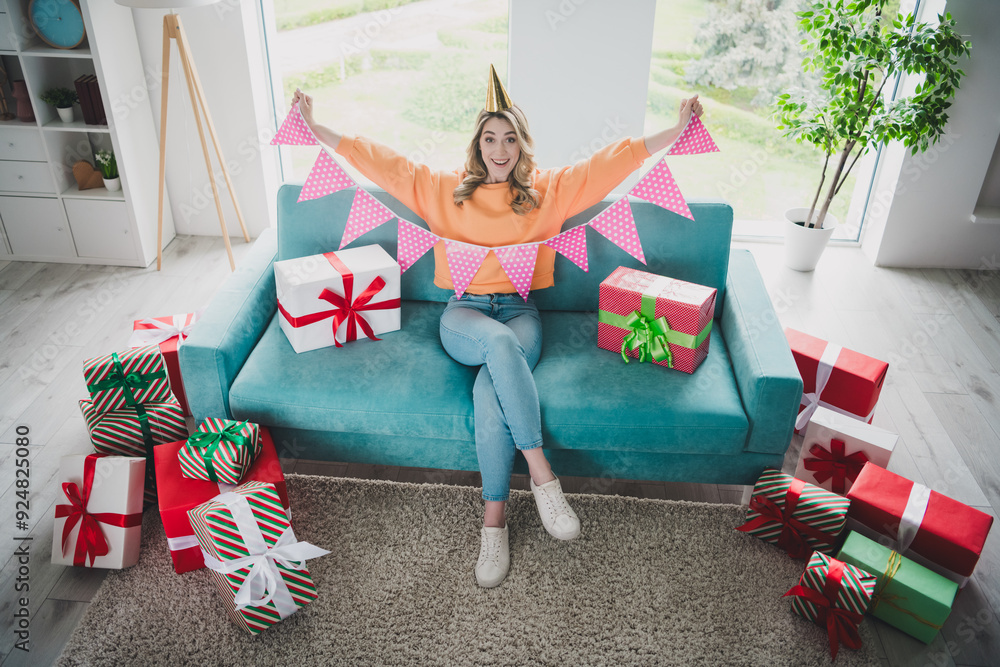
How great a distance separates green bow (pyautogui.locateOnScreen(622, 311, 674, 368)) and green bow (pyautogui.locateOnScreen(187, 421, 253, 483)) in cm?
110

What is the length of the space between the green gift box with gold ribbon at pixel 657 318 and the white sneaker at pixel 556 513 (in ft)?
1.48

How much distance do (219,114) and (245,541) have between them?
239 centimetres

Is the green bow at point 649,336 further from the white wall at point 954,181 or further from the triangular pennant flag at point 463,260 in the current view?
the white wall at point 954,181

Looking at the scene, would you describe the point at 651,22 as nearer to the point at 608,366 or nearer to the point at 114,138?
the point at 608,366

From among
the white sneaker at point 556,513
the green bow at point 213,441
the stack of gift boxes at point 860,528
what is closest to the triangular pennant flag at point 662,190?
Result: the stack of gift boxes at point 860,528

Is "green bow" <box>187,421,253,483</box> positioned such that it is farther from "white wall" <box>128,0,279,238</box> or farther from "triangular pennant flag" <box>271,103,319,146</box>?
"white wall" <box>128,0,279,238</box>

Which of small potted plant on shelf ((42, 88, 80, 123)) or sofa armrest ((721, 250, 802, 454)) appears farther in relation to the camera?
small potted plant on shelf ((42, 88, 80, 123))

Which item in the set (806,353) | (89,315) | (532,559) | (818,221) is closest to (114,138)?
(89,315)

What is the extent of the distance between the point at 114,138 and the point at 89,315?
0.78 m

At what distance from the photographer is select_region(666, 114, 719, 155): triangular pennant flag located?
203 centimetres

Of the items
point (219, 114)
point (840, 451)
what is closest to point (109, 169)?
point (219, 114)

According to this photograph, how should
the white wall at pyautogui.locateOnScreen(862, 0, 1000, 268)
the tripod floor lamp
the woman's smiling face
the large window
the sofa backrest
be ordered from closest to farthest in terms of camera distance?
the woman's smiling face
the sofa backrest
the tripod floor lamp
the white wall at pyautogui.locateOnScreen(862, 0, 1000, 268)
the large window

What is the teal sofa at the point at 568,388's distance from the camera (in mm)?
1978

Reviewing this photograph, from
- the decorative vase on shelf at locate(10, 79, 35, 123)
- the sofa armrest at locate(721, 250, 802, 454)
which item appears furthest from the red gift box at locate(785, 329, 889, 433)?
the decorative vase on shelf at locate(10, 79, 35, 123)
